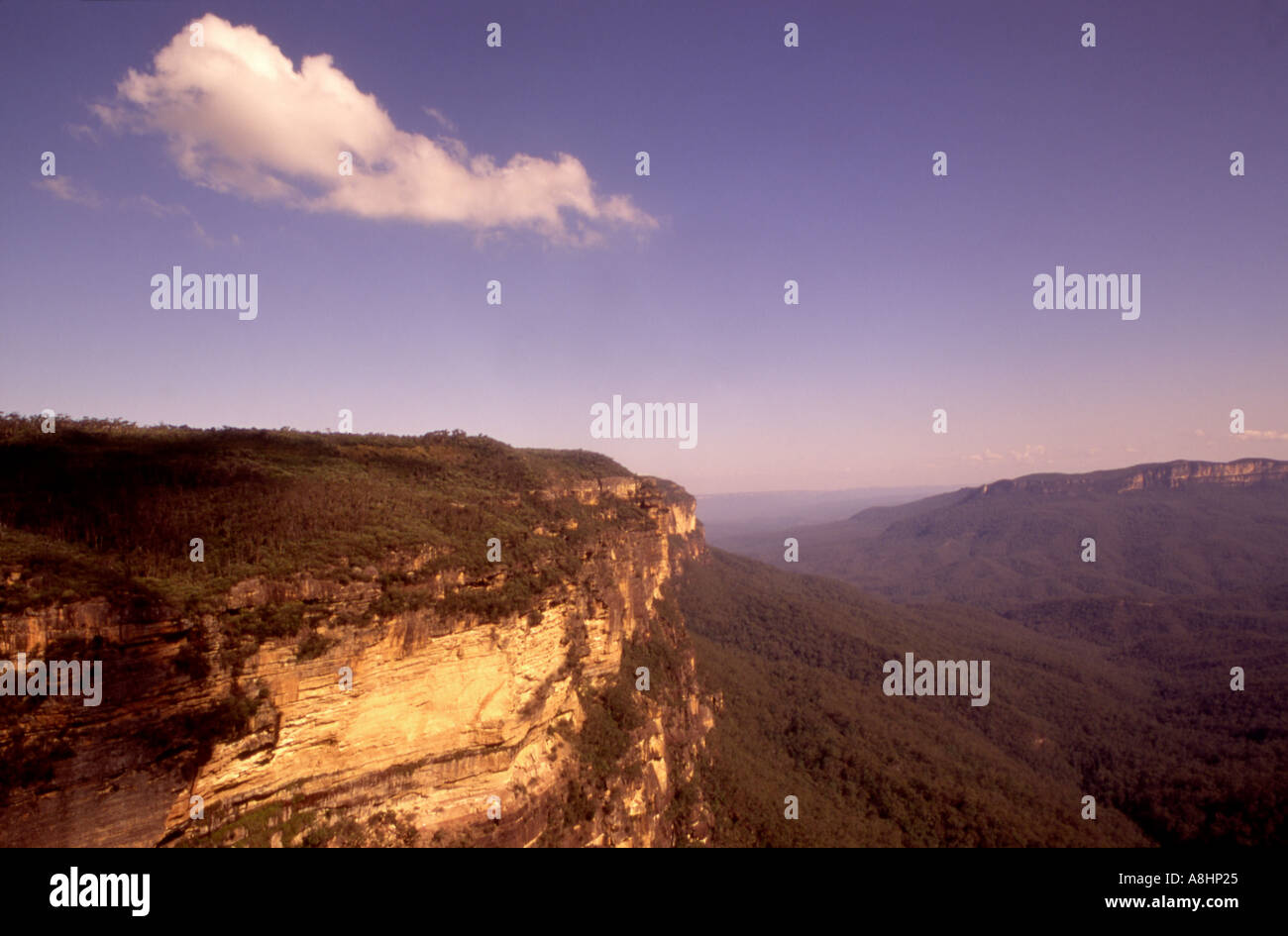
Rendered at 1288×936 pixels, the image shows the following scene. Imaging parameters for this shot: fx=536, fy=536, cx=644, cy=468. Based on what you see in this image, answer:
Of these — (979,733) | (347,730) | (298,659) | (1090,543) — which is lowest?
(979,733)

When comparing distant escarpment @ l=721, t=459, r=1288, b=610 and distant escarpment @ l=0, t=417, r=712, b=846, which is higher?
distant escarpment @ l=0, t=417, r=712, b=846

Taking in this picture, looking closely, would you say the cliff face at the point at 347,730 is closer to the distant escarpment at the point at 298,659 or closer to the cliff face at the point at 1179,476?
the distant escarpment at the point at 298,659

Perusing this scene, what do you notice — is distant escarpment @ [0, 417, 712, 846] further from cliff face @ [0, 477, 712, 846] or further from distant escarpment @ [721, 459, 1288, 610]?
distant escarpment @ [721, 459, 1288, 610]

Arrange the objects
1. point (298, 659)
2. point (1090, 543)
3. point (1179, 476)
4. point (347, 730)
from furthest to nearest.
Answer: point (1179, 476)
point (1090, 543)
point (347, 730)
point (298, 659)

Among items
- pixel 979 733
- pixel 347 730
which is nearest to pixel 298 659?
pixel 347 730

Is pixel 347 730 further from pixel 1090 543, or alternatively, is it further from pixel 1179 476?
pixel 1179 476

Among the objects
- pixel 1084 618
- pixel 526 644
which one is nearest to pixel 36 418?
pixel 526 644

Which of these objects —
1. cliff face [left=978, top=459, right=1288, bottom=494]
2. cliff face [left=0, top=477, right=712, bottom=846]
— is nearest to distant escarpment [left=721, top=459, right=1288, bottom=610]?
cliff face [left=978, top=459, right=1288, bottom=494]
